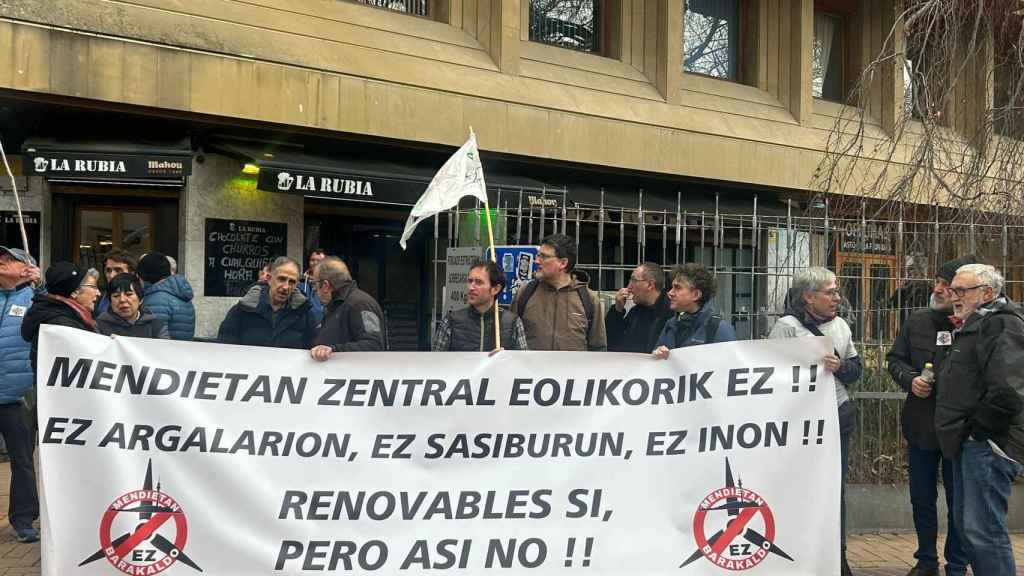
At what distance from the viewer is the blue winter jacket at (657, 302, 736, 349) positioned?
6.19 meters

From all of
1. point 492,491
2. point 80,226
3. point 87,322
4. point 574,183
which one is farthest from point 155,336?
point 574,183

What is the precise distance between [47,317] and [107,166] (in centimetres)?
457

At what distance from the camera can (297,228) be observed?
12.3 m

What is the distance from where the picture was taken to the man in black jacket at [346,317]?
21.0 feet

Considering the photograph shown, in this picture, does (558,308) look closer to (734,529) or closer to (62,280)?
(734,529)

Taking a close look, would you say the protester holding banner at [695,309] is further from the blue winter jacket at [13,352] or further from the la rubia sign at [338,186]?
the la rubia sign at [338,186]

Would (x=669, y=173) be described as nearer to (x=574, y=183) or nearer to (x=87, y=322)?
(x=574, y=183)

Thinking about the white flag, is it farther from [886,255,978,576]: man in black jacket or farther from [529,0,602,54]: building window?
[529,0,602,54]: building window

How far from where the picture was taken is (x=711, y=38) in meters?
16.6

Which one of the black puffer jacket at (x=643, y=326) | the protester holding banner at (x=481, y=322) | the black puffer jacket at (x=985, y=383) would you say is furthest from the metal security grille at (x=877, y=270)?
the black puffer jacket at (x=985, y=383)

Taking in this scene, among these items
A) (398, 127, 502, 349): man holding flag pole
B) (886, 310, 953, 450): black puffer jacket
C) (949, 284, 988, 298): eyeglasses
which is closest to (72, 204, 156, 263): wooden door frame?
(398, 127, 502, 349): man holding flag pole

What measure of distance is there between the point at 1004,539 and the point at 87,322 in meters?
5.31

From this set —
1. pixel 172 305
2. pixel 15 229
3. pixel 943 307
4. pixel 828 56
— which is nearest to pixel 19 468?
pixel 172 305

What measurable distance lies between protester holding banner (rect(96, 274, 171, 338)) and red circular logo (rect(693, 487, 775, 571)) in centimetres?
357
